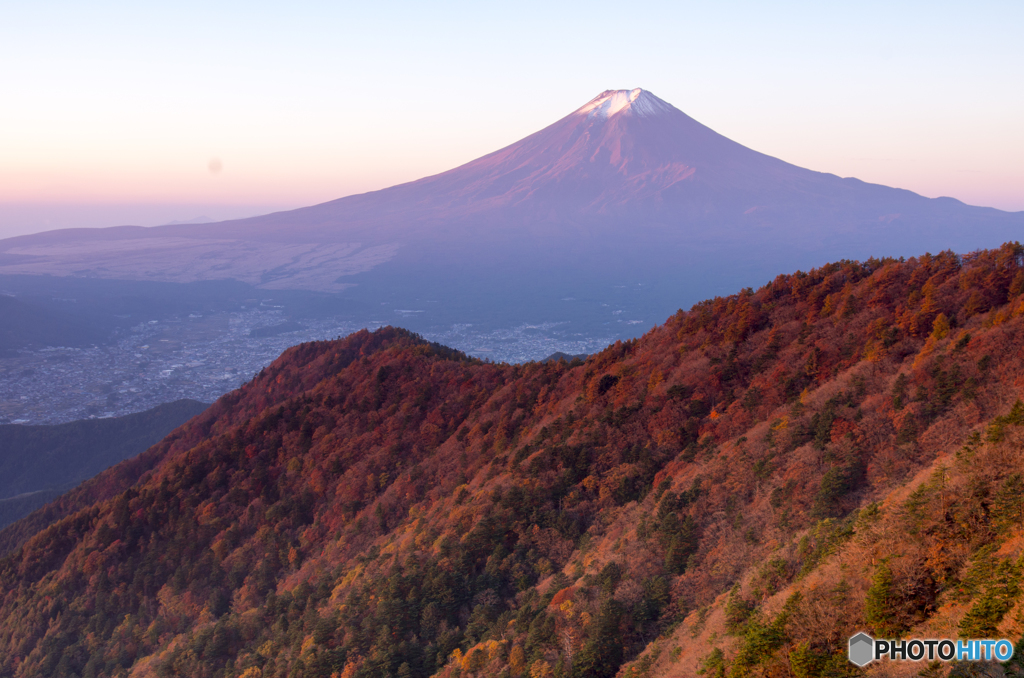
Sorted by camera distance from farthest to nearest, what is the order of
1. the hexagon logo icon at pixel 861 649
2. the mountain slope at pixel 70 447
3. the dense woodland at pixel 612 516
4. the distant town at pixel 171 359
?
the distant town at pixel 171 359 < the mountain slope at pixel 70 447 < the dense woodland at pixel 612 516 < the hexagon logo icon at pixel 861 649

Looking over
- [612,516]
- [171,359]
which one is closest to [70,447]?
[171,359]

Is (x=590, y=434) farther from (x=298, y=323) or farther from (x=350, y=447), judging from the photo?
(x=298, y=323)

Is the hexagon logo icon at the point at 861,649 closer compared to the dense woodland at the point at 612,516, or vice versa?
the hexagon logo icon at the point at 861,649

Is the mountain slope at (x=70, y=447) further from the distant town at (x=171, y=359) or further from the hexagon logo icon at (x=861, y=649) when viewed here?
the hexagon logo icon at (x=861, y=649)

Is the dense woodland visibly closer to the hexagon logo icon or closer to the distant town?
the hexagon logo icon

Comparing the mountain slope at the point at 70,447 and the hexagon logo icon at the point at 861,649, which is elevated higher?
the hexagon logo icon at the point at 861,649

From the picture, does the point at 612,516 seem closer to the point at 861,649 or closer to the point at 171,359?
the point at 861,649

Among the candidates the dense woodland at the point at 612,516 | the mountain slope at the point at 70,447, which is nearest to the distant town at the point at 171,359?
the mountain slope at the point at 70,447
